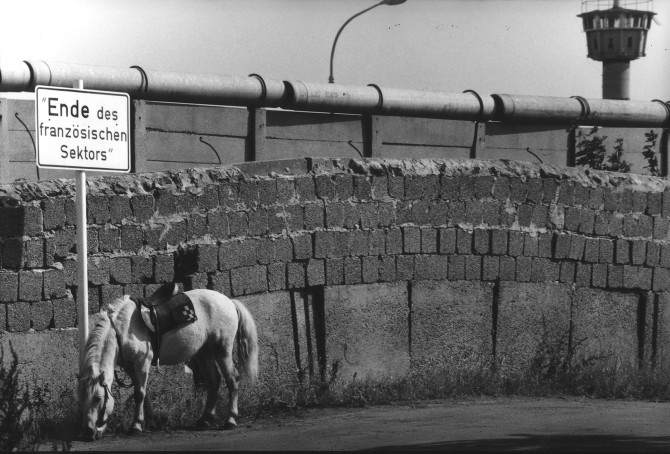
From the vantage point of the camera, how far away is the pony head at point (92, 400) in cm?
884

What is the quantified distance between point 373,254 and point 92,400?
3.89m

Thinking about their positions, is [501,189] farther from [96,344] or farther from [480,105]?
[480,105]

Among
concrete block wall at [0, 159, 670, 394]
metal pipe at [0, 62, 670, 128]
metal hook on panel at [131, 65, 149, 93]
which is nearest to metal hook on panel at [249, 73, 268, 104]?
metal pipe at [0, 62, 670, 128]

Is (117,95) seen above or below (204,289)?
above

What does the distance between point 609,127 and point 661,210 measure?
6.76 meters

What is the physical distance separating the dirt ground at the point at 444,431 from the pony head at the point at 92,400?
0.38ft

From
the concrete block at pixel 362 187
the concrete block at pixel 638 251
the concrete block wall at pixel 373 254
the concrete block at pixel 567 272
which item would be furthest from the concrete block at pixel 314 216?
the concrete block at pixel 638 251

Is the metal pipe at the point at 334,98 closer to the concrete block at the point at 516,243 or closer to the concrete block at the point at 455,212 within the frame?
the concrete block at the point at 455,212

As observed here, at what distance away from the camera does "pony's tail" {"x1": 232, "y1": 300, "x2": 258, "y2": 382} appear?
9953mm

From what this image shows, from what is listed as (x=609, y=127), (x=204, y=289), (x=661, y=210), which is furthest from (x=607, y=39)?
(x=204, y=289)

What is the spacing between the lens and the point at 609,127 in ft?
68.7

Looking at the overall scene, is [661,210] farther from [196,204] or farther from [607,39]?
[607,39]

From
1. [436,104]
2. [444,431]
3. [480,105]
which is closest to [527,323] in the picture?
[444,431]

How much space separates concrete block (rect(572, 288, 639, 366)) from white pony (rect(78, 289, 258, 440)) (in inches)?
183
